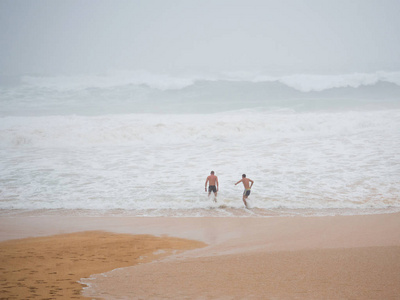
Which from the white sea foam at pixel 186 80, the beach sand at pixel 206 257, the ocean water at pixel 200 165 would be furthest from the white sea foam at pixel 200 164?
the white sea foam at pixel 186 80

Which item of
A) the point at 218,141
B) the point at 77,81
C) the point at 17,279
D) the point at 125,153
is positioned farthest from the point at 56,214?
the point at 77,81

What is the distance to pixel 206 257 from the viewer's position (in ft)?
18.7

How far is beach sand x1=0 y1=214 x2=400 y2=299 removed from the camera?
4227mm

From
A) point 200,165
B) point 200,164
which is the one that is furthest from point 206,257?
point 200,164

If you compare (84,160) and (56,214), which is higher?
(84,160)

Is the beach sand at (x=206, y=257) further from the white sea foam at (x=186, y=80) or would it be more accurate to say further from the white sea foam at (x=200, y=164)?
the white sea foam at (x=186, y=80)

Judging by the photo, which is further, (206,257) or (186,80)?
(186,80)

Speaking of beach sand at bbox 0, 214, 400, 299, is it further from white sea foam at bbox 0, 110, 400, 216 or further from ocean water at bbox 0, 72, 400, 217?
white sea foam at bbox 0, 110, 400, 216

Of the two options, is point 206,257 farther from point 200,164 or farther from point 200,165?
point 200,164

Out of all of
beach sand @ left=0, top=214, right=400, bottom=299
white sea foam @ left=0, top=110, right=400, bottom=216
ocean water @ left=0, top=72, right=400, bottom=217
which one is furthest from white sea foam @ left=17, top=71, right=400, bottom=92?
beach sand @ left=0, top=214, right=400, bottom=299

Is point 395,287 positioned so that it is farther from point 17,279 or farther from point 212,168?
point 212,168

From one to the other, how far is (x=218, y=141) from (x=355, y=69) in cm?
4088

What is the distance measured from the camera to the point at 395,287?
4.21m

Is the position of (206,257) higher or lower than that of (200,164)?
lower
